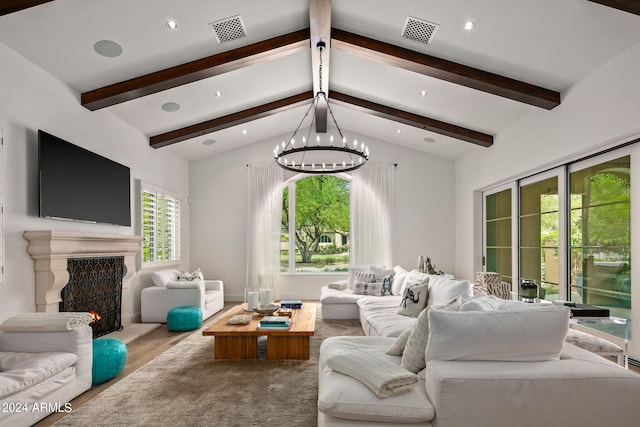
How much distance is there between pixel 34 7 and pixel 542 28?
4.11 m

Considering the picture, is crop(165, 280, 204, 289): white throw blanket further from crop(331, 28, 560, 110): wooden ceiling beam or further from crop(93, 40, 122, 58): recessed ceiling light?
crop(331, 28, 560, 110): wooden ceiling beam

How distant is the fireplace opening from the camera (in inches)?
172

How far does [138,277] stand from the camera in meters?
5.95

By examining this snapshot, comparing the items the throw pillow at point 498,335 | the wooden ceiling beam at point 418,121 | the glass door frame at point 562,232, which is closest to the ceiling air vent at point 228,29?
the wooden ceiling beam at point 418,121

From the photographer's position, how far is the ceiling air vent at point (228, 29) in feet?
13.0

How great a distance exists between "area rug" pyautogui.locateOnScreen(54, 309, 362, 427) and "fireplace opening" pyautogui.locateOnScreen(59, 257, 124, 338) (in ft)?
3.93

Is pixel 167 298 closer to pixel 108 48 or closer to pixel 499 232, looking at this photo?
pixel 108 48

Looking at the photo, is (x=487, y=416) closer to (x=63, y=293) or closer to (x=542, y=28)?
(x=542, y=28)

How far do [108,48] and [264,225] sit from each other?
14.8ft

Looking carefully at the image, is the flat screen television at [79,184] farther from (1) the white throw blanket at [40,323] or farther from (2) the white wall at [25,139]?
(1) the white throw blanket at [40,323]

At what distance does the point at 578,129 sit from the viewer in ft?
13.4

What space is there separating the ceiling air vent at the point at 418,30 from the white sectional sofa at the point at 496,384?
9.45 ft

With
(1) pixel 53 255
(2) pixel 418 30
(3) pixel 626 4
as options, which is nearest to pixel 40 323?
(1) pixel 53 255

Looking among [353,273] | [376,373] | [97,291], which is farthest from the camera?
[353,273]
